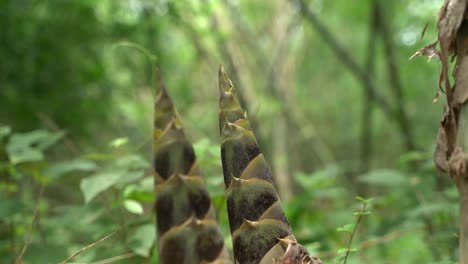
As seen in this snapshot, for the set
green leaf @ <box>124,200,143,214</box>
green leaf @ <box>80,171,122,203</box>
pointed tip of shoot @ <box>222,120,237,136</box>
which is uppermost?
pointed tip of shoot @ <box>222,120,237,136</box>

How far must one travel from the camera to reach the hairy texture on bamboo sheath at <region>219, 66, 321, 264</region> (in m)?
0.91

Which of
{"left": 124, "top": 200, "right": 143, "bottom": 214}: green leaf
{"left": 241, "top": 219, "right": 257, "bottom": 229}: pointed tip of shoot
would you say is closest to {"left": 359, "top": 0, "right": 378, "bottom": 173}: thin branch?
{"left": 124, "top": 200, "right": 143, "bottom": 214}: green leaf

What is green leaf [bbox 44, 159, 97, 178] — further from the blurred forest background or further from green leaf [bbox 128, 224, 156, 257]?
green leaf [bbox 128, 224, 156, 257]

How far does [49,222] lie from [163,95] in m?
1.54

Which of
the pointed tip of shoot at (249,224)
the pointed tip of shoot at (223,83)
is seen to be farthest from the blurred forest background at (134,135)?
the pointed tip of shoot at (249,224)

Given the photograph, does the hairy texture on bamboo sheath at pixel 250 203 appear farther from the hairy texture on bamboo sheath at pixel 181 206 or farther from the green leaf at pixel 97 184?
the green leaf at pixel 97 184

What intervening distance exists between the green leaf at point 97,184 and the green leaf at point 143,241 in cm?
20

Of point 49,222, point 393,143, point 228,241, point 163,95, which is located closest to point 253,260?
point 163,95

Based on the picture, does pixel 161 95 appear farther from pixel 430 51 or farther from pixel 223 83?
pixel 430 51

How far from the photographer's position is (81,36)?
422 centimetres

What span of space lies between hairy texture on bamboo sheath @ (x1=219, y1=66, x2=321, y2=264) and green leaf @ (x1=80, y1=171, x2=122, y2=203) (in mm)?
862

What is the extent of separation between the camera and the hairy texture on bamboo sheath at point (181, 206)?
3.10ft

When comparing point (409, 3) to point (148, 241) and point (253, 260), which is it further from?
point (253, 260)

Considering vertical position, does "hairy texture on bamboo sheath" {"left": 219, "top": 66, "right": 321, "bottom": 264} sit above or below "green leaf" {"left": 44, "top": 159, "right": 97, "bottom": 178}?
above
